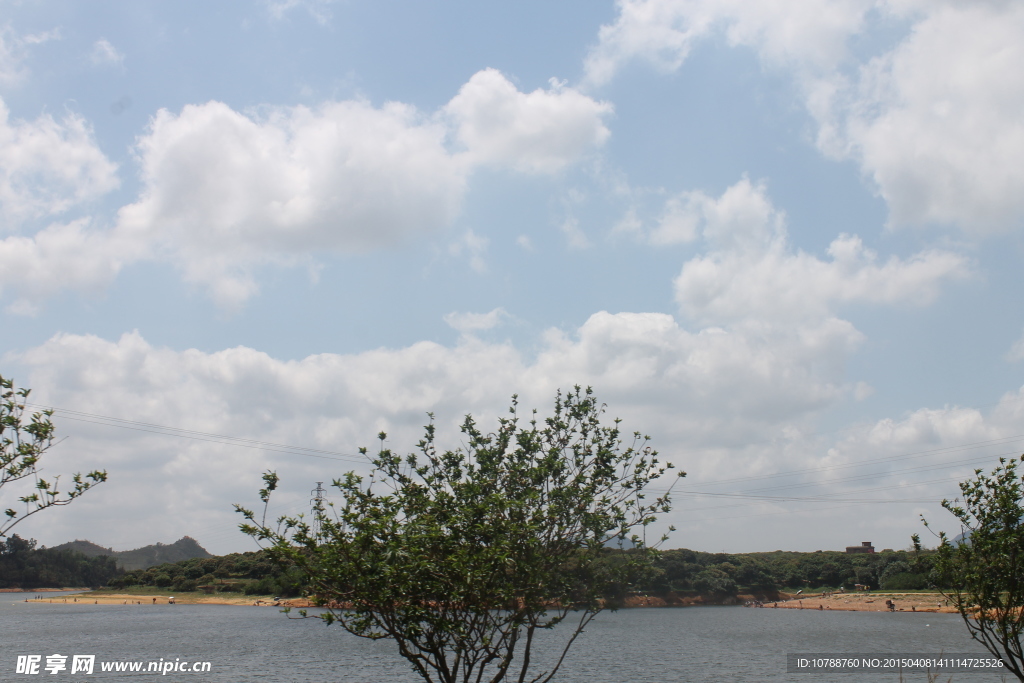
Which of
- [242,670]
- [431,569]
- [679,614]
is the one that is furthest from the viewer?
[679,614]

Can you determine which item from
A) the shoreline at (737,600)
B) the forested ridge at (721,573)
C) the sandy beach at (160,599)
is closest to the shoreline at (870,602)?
the shoreline at (737,600)

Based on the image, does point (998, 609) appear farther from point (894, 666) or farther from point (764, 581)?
point (764, 581)

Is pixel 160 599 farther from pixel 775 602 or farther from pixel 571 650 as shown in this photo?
pixel 775 602

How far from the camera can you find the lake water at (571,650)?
64.8 meters

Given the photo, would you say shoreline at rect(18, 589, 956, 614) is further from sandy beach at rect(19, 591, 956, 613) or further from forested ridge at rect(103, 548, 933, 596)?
forested ridge at rect(103, 548, 933, 596)

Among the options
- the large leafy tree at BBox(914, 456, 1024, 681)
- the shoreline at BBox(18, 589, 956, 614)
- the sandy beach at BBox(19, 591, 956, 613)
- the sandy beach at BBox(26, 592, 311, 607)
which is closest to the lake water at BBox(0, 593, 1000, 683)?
the sandy beach at BBox(19, 591, 956, 613)

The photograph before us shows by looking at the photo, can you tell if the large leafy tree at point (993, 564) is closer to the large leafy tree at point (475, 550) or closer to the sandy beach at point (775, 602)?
the large leafy tree at point (475, 550)

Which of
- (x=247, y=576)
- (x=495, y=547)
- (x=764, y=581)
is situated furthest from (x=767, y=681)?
(x=247, y=576)

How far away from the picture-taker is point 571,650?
8706cm

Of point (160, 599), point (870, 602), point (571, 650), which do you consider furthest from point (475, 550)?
point (160, 599)

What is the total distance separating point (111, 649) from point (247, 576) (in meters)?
108

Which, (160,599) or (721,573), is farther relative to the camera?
(160,599)

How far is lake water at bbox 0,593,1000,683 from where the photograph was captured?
64.8 metres

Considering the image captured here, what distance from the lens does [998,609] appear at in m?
23.4
